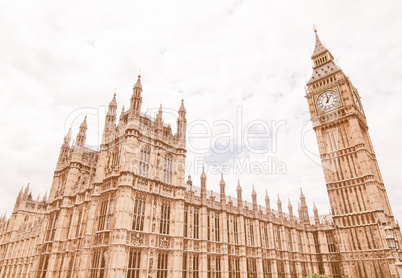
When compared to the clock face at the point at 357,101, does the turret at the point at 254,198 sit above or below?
below

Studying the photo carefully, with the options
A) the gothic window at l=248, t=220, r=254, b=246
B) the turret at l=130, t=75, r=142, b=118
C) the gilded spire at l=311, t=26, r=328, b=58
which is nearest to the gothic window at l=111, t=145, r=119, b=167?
the turret at l=130, t=75, r=142, b=118

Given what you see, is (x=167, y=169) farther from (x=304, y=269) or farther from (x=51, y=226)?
(x=304, y=269)

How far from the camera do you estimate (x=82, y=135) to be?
50.5m

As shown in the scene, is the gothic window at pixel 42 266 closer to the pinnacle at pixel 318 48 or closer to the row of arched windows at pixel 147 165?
the row of arched windows at pixel 147 165

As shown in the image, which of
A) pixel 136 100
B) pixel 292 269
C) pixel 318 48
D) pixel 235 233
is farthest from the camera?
pixel 318 48

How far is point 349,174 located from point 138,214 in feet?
157

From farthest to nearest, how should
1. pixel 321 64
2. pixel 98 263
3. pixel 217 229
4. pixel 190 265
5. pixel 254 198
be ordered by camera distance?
pixel 321 64 → pixel 254 198 → pixel 217 229 → pixel 190 265 → pixel 98 263

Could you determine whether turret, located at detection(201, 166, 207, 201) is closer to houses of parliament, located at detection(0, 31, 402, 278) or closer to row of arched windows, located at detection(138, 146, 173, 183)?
A: houses of parliament, located at detection(0, 31, 402, 278)

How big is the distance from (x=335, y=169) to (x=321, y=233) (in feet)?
47.3

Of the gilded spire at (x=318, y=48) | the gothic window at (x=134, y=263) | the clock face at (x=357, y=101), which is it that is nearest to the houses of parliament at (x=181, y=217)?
the gothic window at (x=134, y=263)

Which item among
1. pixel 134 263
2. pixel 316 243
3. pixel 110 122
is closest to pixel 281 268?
pixel 316 243

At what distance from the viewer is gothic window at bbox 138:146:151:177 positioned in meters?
35.4

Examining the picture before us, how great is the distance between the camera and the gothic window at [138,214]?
106 ft

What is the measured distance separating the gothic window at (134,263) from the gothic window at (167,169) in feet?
32.6
